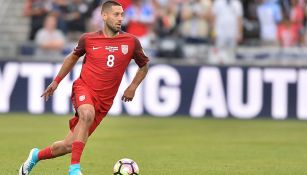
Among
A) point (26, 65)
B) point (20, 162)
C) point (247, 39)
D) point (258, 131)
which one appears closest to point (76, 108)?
point (20, 162)

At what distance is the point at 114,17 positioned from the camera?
10.4 m

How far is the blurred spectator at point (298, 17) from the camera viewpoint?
2310 cm

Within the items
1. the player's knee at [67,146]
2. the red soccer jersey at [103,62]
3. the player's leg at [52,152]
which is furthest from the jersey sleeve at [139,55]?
the player's knee at [67,146]

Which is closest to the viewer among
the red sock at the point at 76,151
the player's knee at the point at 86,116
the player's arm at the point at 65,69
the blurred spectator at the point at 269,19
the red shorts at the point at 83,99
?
the red sock at the point at 76,151

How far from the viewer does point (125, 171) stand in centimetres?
1033

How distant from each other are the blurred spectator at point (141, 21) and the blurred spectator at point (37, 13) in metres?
2.32

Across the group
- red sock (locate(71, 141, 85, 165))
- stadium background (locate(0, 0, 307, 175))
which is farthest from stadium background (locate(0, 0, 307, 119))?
red sock (locate(71, 141, 85, 165))

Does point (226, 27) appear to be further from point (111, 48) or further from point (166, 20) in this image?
point (111, 48)

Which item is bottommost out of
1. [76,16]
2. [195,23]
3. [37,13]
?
[195,23]

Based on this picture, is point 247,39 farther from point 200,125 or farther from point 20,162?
point 20,162

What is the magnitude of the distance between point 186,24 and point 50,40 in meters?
3.53

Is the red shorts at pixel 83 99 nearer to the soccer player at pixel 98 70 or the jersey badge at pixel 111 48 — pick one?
the soccer player at pixel 98 70

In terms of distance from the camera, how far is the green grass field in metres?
12.2

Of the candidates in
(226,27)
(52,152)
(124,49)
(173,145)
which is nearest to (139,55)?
(124,49)
